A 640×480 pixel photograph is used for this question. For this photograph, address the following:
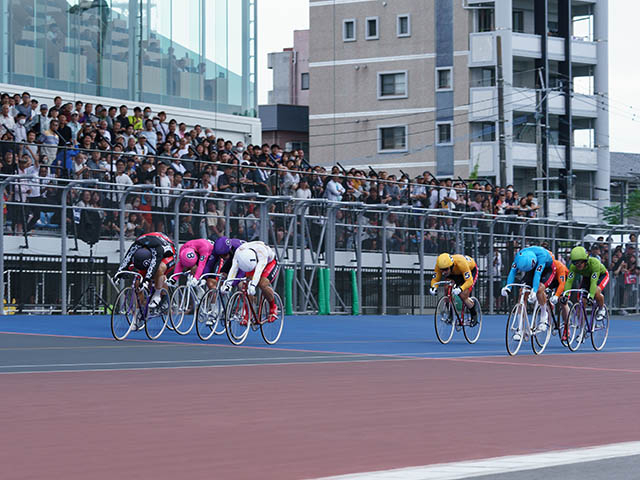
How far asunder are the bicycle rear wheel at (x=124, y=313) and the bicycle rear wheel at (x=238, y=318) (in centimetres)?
137

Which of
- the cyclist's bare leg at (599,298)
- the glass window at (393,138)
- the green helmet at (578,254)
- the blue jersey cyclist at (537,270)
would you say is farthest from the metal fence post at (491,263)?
the glass window at (393,138)

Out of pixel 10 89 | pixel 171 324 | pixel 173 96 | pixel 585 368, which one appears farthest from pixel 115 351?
pixel 173 96

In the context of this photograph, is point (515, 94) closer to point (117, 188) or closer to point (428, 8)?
point (428, 8)

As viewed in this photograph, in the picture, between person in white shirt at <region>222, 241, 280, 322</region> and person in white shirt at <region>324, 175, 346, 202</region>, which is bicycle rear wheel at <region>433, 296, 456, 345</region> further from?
person in white shirt at <region>324, 175, 346, 202</region>

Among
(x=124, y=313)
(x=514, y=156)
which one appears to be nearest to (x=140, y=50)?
(x=124, y=313)

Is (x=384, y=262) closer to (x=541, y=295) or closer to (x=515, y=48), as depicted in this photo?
(x=541, y=295)

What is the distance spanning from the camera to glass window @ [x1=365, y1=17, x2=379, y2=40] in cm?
6950

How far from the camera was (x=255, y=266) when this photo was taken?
1819cm

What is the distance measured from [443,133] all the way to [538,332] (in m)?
49.0

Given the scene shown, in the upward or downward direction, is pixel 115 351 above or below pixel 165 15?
below

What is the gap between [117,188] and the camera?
24.6 m

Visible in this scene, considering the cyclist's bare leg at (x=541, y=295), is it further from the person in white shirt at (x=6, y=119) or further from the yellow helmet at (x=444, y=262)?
the person in white shirt at (x=6, y=119)

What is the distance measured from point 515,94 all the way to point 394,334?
42.2 metres

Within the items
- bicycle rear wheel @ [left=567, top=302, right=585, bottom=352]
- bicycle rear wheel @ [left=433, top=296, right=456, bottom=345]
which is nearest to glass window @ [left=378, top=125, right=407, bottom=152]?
bicycle rear wheel @ [left=433, top=296, right=456, bottom=345]
